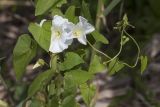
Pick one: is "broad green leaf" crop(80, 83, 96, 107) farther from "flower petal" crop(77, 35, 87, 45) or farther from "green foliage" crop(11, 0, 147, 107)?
"flower petal" crop(77, 35, 87, 45)

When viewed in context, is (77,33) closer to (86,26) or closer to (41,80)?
(86,26)

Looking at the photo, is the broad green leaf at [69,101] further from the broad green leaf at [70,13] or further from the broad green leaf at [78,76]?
the broad green leaf at [70,13]

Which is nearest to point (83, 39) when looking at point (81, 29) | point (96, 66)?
point (81, 29)

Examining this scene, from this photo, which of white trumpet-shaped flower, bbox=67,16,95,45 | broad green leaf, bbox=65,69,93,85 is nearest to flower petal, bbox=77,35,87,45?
white trumpet-shaped flower, bbox=67,16,95,45

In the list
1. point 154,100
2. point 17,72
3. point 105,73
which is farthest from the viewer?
point 105,73

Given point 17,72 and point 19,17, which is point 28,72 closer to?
point 19,17

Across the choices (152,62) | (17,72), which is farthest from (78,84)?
(152,62)

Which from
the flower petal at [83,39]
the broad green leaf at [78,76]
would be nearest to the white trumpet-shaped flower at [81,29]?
the flower petal at [83,39]
